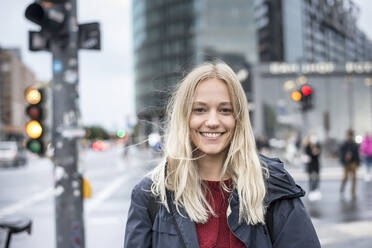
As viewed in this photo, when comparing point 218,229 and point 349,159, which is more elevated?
point 218,229

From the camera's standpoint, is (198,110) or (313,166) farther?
(313,166)

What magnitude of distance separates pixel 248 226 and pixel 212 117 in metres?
0.53

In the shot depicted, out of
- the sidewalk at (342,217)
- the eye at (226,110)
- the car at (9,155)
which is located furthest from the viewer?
the car at (9,155)

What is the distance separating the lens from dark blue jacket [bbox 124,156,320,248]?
70.1 inches

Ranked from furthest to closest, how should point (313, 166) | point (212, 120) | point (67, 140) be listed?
1. point (313, 166)
2. point (67, 140)
3. point (212, 120)

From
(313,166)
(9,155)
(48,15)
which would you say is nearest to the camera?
(48,15)

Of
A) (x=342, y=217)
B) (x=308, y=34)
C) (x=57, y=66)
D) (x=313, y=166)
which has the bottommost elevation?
(x=342, y=217)

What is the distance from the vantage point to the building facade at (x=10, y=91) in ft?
294

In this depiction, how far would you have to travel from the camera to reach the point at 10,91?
303 feet

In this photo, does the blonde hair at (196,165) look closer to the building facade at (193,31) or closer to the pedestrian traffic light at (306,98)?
the pedestrian traffic light at (306,98)

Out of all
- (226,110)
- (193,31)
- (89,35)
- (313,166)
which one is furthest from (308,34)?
(226,110)

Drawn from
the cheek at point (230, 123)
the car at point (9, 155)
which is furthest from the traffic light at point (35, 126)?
the car at point (9, 155)

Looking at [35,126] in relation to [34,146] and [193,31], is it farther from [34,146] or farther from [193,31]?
[193,31]

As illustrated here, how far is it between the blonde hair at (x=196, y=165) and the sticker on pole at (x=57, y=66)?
3323 millimetres
